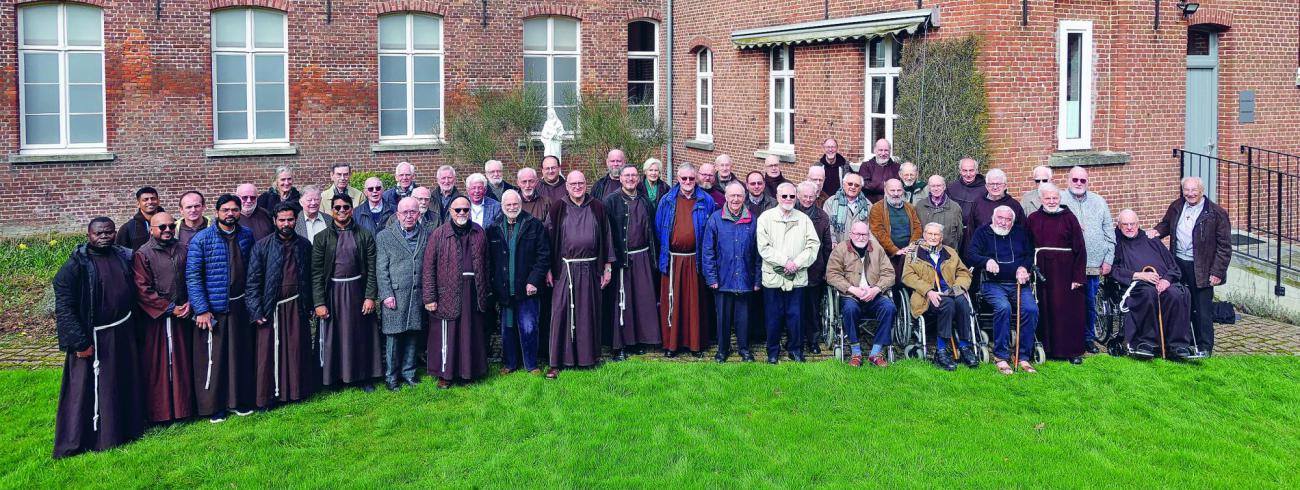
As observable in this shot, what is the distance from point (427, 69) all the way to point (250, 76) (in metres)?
2.54

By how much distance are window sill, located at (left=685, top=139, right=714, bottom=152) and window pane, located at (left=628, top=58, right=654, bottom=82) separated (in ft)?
4.70

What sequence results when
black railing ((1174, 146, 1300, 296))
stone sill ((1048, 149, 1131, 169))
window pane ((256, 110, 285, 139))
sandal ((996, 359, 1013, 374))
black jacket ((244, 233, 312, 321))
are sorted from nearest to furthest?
black jacket ((244, 233, 312, 321))
sandal ((996, 359, 1013, 374))
stone sill ((1048, 149, 1131, 169))
black railing ((1174, 146, 1300, 296))
window pane ((256, 110, 285, 139))

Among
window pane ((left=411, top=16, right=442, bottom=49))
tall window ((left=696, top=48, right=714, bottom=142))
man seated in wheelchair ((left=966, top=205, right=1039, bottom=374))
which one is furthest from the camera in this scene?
tall window ((left=696, top=48, right=714, bottom=142))

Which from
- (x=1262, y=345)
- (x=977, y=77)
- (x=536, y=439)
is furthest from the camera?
(x=977, y=77)

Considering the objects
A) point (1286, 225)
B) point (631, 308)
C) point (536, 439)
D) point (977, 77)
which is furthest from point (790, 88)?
point (536, 439)

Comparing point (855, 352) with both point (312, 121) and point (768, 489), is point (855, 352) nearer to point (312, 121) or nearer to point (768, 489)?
point (768, 489)

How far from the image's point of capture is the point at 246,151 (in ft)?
54.6

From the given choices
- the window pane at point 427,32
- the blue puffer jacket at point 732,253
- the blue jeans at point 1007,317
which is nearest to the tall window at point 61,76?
the window pane at point 427,32

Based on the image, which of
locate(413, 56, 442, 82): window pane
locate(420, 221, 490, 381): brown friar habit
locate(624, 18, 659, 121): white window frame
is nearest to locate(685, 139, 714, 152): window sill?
locate(624, 18, 659, 121): white window frame

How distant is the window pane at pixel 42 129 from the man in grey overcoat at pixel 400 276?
9613mm

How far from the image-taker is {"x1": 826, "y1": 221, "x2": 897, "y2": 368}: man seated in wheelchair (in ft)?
29.1

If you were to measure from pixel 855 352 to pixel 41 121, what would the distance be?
11.9 meters

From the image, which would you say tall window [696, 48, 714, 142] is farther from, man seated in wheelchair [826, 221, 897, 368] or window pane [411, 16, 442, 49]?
man seated in wheelchair [826, 221, 897, 368]

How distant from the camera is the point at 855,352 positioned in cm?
902
